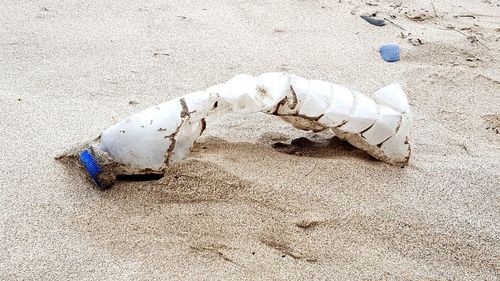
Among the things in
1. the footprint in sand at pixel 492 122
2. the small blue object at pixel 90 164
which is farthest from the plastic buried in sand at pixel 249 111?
Result: the footprint in sand at pixel 492 122

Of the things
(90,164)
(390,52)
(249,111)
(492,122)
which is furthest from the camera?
(390,52)

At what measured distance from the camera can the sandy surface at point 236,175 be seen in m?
1.12

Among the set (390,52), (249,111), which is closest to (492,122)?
(390,52)

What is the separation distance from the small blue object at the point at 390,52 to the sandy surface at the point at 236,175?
4 centimetres

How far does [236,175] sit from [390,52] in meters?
1.23

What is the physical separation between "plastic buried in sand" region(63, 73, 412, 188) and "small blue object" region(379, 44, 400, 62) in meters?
0.78

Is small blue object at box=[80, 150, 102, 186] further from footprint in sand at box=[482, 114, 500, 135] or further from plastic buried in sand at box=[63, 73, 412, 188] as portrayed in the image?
footprint in sand at box=[482, 114, 500, 135]

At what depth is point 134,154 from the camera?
1.20 metres

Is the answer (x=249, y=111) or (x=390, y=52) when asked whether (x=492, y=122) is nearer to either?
(x=390, y=52)

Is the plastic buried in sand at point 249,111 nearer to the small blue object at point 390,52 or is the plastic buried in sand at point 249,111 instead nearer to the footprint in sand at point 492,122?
the footprint in sand at point 492,122

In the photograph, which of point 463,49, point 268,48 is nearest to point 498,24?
point 463,49

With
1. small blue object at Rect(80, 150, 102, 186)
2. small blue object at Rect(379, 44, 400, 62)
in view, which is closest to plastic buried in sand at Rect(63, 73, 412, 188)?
small blue object at Rect(80, 150, 102, 186)

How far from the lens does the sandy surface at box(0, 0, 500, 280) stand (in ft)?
3.68

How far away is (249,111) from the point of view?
131 cm
